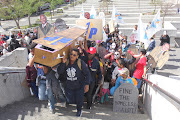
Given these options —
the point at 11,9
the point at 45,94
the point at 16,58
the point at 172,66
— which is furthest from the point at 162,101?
the point at 11,9

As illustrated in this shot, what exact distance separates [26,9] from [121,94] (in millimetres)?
19380

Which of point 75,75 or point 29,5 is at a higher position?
point 29,5

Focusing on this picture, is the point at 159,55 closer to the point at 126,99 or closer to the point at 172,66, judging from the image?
the point at 172,66

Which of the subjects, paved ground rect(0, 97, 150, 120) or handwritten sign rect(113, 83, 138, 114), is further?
handwritten sign rect(113, 83, 138, 114)

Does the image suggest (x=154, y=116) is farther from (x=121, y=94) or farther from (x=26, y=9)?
(x=26, y=9)

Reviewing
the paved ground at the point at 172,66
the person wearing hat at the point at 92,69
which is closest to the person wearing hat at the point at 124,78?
the person wearing hat at the point at 92,69

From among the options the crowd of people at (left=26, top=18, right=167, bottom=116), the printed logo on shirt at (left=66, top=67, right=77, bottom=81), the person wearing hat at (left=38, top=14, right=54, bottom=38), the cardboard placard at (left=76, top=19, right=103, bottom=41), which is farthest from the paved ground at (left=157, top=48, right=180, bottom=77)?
the printed logo on shirt at (left=66, top=67, right=77, bottom=81)

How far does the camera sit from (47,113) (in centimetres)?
463

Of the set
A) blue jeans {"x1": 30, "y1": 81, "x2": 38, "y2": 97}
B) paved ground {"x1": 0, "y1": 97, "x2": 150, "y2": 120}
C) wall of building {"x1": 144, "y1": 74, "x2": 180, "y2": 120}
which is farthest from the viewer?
blue jeans {"x1": 30, "y1": 81, "x2": 38, "y2": 97}

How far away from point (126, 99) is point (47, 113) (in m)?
2.03

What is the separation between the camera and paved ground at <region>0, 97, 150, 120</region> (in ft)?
14.4

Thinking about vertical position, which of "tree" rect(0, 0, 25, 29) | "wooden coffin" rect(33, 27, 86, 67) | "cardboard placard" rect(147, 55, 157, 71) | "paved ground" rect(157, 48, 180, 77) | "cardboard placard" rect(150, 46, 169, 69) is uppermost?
"tree" rect(0, 0, 25, 29)

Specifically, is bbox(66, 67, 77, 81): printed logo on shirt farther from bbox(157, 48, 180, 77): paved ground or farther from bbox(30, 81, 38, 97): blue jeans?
bbox(157, 48, 180, 77): paved ground

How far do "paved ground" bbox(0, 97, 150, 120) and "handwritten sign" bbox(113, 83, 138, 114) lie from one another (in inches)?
10.0
